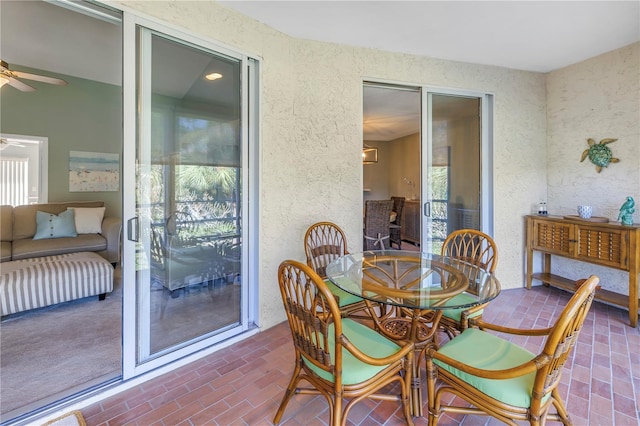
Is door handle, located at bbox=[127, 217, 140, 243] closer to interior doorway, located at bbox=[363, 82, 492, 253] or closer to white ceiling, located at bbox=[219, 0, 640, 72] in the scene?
white ceiling, located at bbox=[219, 0, 640, 72]

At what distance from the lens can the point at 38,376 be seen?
2.01m

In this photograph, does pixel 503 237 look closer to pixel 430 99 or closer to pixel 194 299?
pixel 430 99

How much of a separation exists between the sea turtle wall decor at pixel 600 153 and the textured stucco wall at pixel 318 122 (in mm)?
602

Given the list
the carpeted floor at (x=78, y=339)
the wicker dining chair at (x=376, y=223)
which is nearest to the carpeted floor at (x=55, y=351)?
the carpeted floor at (x=78, y=339)

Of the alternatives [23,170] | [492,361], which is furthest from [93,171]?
[492,361]

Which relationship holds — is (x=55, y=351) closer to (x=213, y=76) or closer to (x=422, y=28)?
(x=213, y=76)

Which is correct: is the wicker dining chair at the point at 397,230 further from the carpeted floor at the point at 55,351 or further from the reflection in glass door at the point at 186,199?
the carpeted floor at the point at 55,351

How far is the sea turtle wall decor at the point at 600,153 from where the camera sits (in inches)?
127

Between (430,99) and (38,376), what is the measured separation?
415 centimetres

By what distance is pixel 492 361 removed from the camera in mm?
1382

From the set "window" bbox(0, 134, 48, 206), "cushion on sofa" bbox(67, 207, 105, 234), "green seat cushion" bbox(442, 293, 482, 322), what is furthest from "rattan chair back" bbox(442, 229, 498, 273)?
"window" bbox(0, 134, 48, 206)

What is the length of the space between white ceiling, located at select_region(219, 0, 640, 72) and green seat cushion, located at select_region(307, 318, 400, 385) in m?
2.36

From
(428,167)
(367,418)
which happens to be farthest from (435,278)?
(428,167)

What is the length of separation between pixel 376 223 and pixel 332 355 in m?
3.65
